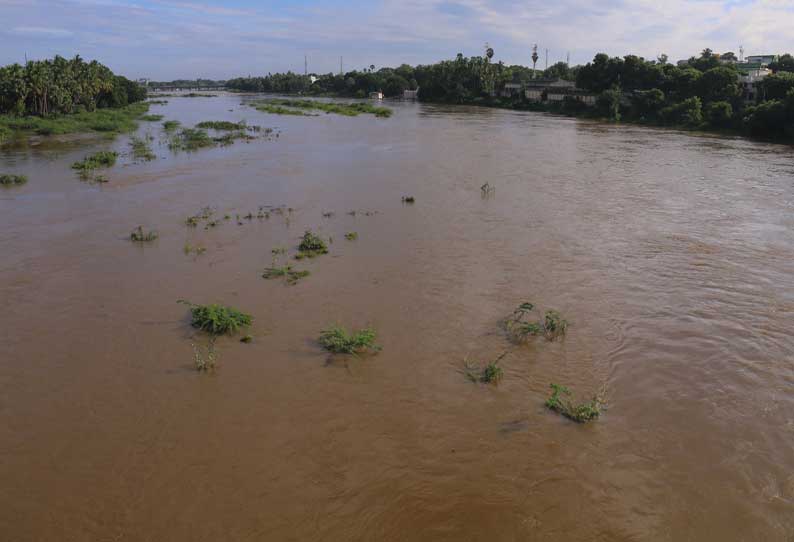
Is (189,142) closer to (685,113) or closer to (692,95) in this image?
(685,113)

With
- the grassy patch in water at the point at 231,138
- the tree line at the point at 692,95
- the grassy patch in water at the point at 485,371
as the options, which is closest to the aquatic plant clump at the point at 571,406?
the grassy patch in water at the point at 485,371

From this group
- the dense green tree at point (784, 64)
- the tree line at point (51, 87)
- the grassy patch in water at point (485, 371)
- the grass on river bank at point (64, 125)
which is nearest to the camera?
the grassy patch in water at point (485, 371)

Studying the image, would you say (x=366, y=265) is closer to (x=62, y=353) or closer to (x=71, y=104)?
(x=62, y=353)

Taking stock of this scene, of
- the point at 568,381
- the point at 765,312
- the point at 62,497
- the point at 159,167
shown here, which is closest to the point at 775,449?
the point at 568,381

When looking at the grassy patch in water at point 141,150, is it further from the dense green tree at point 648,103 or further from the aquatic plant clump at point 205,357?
the dense green tree at point 648,103

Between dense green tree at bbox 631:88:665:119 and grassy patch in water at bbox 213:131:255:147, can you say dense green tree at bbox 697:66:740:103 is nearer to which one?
dense green tree at bbox 631:88:665:119

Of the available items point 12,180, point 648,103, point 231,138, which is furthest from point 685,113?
point 12,180
